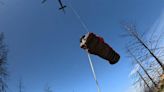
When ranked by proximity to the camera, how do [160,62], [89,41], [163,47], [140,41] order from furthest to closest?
1. [140,41]
2. [160,62]
3. [163,47]
4. [89,41]

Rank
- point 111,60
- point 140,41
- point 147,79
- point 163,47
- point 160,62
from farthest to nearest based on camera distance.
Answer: point 147,79 < point 140,41 < point 160,62 < point 163,47 < point 111,60

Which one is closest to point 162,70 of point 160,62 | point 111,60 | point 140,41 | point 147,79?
point 160,62

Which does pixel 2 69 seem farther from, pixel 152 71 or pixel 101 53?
pixel 101 53

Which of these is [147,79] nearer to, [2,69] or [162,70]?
[162,70]

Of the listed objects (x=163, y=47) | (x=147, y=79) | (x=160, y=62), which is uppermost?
(x=163, y=47)

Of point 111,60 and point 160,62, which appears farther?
point 160,62

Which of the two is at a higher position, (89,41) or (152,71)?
(89,41)

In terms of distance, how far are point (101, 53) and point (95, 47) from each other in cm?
21

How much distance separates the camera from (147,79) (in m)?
29.4

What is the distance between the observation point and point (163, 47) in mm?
21938

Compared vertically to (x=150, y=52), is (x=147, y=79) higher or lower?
lower

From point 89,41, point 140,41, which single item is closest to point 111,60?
point 89,41

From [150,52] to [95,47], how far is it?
69.7ft

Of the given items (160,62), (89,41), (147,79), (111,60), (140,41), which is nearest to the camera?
(89,41)
